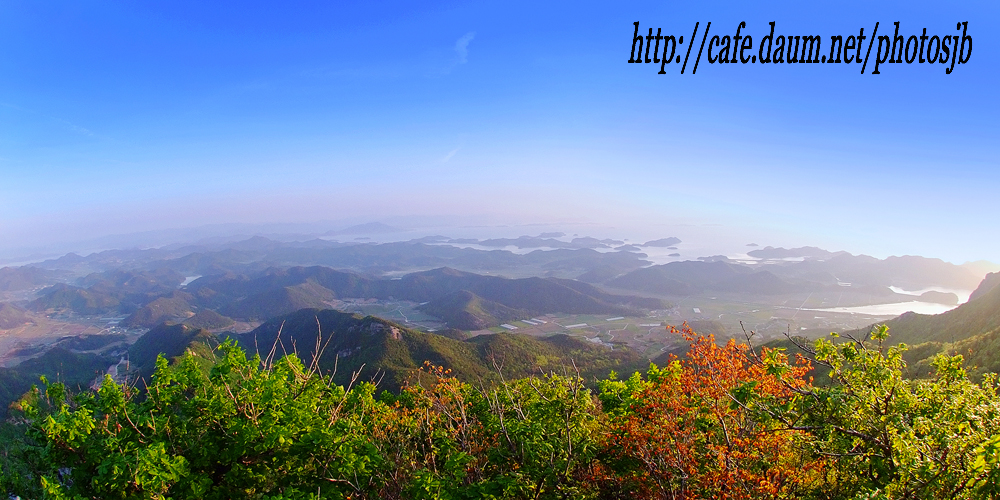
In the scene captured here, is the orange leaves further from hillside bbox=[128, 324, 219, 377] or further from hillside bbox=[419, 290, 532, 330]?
hillside bbox=[419, 290, 532, 330]

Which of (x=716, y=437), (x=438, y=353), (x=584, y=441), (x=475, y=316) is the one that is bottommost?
(x=475, y=316)

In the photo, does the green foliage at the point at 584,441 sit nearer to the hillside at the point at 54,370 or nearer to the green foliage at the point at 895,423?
the green foliage at the point at 895,423

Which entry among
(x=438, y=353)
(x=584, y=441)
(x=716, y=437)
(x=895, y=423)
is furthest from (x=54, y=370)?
(x=895, y=423)

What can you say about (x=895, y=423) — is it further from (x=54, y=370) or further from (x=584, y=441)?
(x=54, y=370)

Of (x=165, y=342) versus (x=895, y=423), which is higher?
(x=895, y=423)

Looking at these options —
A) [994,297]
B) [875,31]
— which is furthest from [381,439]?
[994,297]

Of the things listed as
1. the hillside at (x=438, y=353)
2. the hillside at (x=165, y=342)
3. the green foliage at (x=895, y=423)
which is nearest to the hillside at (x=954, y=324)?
the hillside at (x=438, y=353)

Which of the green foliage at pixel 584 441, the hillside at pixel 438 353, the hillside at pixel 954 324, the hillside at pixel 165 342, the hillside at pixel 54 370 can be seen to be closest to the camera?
the green foliage at pixel 584 441

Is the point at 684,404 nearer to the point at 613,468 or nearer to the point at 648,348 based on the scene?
the point at 613,468
